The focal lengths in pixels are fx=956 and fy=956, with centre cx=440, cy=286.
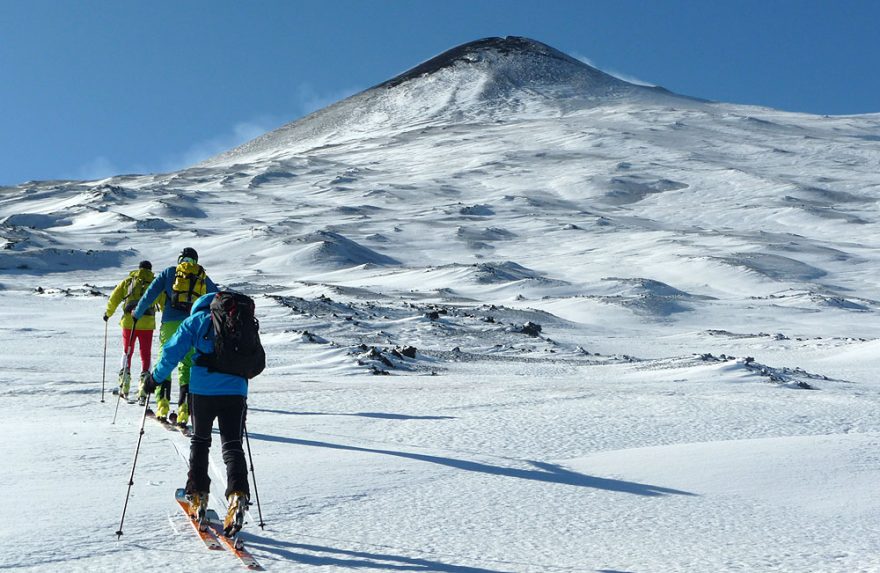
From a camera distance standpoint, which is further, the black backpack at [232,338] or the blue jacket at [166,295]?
the blue jacket at [166,295]

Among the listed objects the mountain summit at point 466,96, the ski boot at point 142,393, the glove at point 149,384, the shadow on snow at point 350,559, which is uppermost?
the mountain summit at point 466,96

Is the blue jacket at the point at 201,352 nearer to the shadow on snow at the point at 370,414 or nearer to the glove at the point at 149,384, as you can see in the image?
the glove at the point at 149,384

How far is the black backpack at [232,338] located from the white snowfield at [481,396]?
90 cm

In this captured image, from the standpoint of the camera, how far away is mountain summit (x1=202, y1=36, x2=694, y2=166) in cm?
11806

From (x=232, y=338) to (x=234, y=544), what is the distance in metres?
1.07

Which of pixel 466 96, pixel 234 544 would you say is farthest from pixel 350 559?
pixel 466 96

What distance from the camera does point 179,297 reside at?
8305 millimetres

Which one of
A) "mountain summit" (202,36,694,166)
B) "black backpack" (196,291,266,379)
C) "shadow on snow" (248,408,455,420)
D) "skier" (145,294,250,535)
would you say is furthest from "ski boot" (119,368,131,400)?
"mountain summit" (202,36,694,166)

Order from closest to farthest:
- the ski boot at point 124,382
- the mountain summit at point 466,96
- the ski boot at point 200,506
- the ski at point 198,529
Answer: the ski at point 198,529, the ski boot at point 200,506, the ski boot at point 124,382, the mountain summit at point 466,96

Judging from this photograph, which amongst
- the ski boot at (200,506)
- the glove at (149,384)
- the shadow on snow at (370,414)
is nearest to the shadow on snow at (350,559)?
the ski boot at (200,506)

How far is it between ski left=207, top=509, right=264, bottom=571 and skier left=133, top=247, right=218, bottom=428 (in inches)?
Answer: 118

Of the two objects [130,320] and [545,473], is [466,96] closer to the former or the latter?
[130,320]

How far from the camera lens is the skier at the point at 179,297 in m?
8.20

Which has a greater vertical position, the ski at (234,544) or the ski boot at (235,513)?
the ski boot at (235,513)
